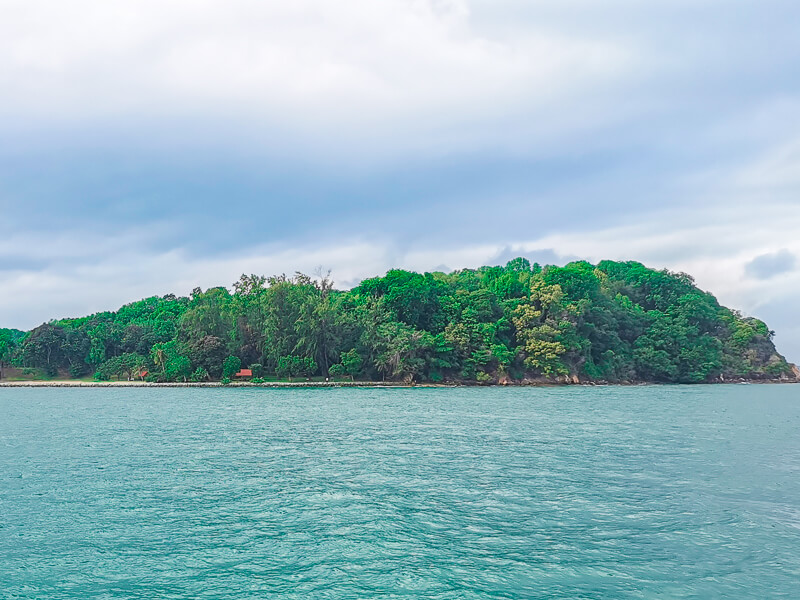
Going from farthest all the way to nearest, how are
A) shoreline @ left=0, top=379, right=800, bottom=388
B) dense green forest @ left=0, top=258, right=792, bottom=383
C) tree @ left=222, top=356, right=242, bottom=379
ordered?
dense green forest @ left=0, top=258, right=792, bottom=383 < tree @ left=222, top=356, right=242, bottom=379 < shoreline @ left=0, top=379, right=800, bottom=388

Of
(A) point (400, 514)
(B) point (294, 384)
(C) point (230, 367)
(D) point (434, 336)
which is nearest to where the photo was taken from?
(A) point (400, 514)

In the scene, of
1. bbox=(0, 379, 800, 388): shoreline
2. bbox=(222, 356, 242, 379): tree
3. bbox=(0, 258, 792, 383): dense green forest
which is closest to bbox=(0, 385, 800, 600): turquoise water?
bbox=(0, 379, 800, 388): shoreline

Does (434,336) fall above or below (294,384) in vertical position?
above

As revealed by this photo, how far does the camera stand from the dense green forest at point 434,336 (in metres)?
92.8

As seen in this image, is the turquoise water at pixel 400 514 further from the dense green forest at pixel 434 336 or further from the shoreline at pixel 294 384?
the dense green forest at pixel 434 336

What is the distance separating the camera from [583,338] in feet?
322

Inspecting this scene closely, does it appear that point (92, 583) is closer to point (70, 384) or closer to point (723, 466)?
point (723, 466)

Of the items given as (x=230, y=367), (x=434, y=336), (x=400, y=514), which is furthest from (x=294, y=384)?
(x=400, y=514)

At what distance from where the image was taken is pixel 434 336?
319ft

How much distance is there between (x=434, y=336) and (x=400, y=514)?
80313mm

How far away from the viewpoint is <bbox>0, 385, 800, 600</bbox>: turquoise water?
12.3m

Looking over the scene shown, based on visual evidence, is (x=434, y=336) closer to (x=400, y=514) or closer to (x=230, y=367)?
(x=230, y=367)

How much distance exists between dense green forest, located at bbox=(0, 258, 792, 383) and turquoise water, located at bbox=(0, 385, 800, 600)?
56.9 metres

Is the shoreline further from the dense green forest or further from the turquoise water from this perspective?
the turquoise water
